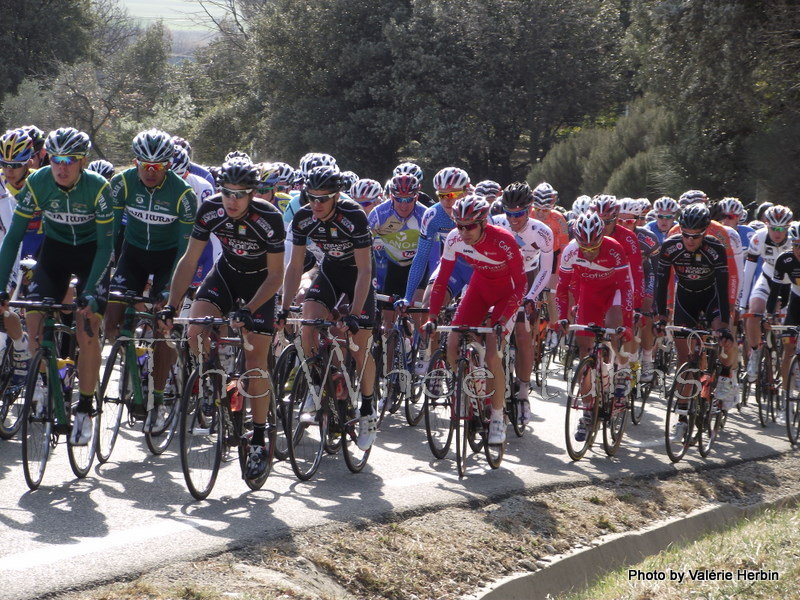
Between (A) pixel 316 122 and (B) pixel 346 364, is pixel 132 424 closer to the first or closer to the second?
(B) pixel 346 364

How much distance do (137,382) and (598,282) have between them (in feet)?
14.5

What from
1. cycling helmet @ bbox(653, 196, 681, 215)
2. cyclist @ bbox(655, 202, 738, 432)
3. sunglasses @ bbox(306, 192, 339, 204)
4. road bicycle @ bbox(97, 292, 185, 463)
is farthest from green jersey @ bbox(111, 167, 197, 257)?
cycling helmet @ bbox(653, 196, 681, 215)

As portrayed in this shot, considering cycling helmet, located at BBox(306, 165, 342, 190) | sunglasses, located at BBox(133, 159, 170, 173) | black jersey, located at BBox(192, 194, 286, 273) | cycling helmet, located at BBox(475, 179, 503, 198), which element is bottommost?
black jersey, located at BBox(192, 194, 286, 273)

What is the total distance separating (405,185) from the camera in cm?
1028

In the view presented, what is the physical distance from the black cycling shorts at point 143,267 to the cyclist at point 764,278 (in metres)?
6.57

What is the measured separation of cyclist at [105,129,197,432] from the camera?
777 centimetres

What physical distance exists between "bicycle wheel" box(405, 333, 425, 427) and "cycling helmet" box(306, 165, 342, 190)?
288 cm

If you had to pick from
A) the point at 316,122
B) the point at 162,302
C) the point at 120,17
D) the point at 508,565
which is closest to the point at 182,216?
the point at 162,302

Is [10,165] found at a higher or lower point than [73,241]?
higher

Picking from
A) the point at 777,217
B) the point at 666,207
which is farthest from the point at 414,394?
the point at 666,207

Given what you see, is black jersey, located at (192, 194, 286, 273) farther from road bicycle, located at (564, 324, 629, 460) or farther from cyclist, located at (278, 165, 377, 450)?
road bicycle, located at (564, 324, 629, 460)

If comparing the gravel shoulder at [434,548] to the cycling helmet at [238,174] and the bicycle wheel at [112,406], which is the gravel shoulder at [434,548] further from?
the cycling helmet at [238,174]

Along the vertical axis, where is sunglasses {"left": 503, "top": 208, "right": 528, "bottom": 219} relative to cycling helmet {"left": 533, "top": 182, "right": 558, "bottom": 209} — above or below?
below

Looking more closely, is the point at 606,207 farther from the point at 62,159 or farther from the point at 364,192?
the point at 62,159
